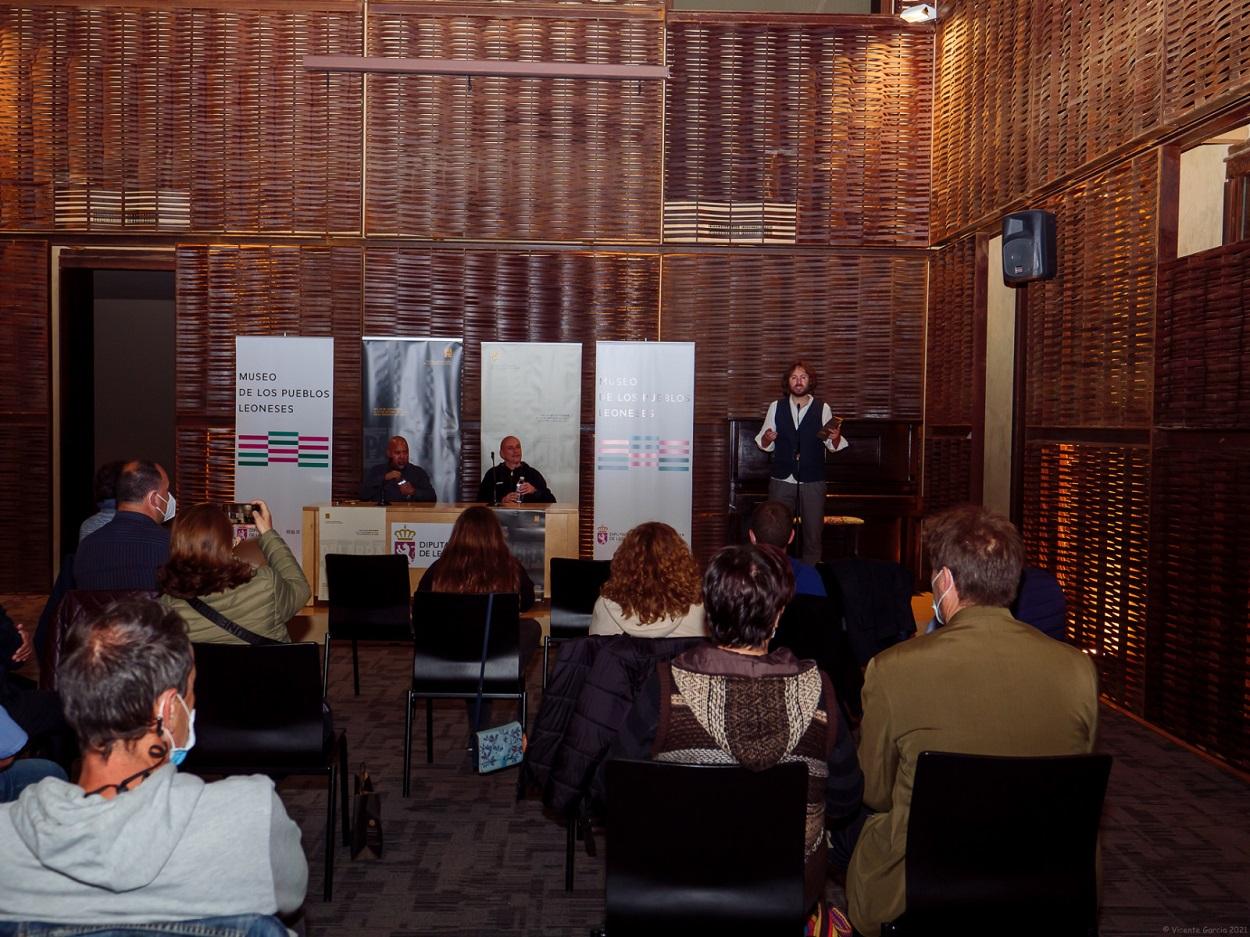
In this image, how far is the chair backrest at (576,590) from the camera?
5340mm

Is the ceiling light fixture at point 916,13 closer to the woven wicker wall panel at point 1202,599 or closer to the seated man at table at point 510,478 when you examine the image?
the seated man at table at point 510,478

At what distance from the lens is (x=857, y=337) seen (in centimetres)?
977

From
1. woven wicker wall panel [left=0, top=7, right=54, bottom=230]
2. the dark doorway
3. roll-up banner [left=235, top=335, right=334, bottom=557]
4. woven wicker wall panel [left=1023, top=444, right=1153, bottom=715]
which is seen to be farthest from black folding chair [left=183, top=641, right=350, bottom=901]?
the dark doorway

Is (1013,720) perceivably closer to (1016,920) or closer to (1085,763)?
(1085,763)

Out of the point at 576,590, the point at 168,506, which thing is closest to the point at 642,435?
the point at 576,590

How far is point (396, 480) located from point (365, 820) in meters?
4.79

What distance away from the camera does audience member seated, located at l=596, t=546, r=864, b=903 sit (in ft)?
7.21

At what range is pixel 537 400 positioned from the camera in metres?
9.54

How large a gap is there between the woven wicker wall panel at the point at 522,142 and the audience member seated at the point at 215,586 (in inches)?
254

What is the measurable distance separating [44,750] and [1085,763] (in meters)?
3.25

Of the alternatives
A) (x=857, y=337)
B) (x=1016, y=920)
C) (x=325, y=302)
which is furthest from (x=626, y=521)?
(x=1016, y=920)

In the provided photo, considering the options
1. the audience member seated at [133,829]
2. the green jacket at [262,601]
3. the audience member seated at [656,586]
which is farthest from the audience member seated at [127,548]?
the audience member seated at [133,829]

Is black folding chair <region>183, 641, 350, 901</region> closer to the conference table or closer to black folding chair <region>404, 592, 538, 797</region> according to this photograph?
black folding chair <region>404, 592, 538, 797</region>

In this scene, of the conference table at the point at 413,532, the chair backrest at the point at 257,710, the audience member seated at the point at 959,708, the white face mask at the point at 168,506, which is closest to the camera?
the audience member seated at the point at 959,708
